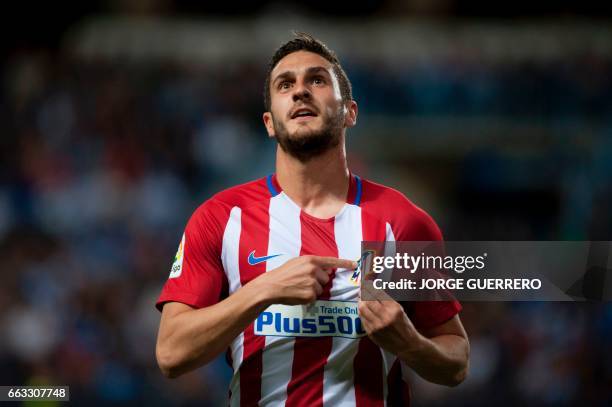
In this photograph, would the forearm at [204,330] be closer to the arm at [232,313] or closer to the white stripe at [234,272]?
the arm at [232,313]

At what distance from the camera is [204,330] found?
8.59 feet

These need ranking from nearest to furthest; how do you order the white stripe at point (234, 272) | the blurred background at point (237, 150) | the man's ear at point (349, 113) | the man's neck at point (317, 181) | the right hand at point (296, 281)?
the right hand at point (296, 281), the white stripe at point (234, 272), the man's neck at point (317, 181), the man's ear at point (349, 113), the blurred background at point (237, 150)

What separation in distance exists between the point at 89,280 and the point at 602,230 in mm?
4480

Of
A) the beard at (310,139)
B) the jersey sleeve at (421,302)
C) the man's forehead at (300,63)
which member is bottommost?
the jersey sleeve at (421,302)

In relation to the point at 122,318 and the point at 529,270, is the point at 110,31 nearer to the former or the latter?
the point at 122,318

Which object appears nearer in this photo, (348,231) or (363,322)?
(363,322)

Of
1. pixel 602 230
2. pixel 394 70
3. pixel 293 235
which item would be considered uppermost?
pixel 394 70

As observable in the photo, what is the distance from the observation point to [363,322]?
2527 mm

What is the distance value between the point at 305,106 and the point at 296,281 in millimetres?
658

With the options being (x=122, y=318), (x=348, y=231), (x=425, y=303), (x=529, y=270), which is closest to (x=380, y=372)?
(x=425, y=303)

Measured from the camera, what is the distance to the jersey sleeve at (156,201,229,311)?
9.14 ft

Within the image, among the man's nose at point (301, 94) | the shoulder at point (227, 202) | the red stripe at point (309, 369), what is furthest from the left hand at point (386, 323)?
the man's nose at point (301, 94)

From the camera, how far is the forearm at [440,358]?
266cm

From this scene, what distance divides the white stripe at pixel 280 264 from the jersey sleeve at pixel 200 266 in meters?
0.16
